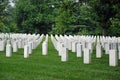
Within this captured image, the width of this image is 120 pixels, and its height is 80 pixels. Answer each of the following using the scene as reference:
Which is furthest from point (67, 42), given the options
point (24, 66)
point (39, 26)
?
point (39, 26)

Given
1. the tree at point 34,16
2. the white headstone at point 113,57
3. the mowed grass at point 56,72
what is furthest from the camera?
the tree at point 34,16

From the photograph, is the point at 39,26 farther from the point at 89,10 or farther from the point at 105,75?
the point at 105,75

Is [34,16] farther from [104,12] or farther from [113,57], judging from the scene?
[113,57]

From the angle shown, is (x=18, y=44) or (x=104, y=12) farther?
(x=104, y=12)

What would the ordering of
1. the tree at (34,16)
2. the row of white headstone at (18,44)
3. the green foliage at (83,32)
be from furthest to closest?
the tree at (34,16) < the green foliage at (83,32) < the row of white headstone at (18,44)

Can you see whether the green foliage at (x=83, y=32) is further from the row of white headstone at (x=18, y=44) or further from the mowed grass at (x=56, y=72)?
the mowed grass at (x=56, y=72)

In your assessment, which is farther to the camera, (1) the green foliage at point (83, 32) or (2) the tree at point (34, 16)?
(2) the tree at point (34, 16)

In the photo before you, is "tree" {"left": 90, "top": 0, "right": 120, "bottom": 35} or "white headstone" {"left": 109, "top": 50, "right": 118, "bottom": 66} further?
"tree" {"left": 90, "top": 0, "right": 120, "bottom": 35}

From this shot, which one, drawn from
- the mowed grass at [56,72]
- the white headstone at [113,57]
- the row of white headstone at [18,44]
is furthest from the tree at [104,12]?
the mowed grass at [56,72]

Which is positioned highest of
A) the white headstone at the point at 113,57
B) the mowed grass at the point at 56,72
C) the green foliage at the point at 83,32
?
the white headstone at the point at 113,57

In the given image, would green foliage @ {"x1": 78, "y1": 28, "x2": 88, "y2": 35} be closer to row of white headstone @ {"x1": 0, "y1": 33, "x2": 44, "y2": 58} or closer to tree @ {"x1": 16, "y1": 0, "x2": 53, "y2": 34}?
tree @ {"x1": 16, "y1": 0, "x2": 53, "y2": 34}

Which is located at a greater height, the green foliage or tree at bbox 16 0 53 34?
tree at bbox 16 0 53 34

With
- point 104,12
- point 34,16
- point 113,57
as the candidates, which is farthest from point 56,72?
point 34,16

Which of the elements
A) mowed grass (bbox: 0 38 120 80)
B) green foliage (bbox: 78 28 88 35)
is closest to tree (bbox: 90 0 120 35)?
mowed grass (bbox: 0 38 120 80)
